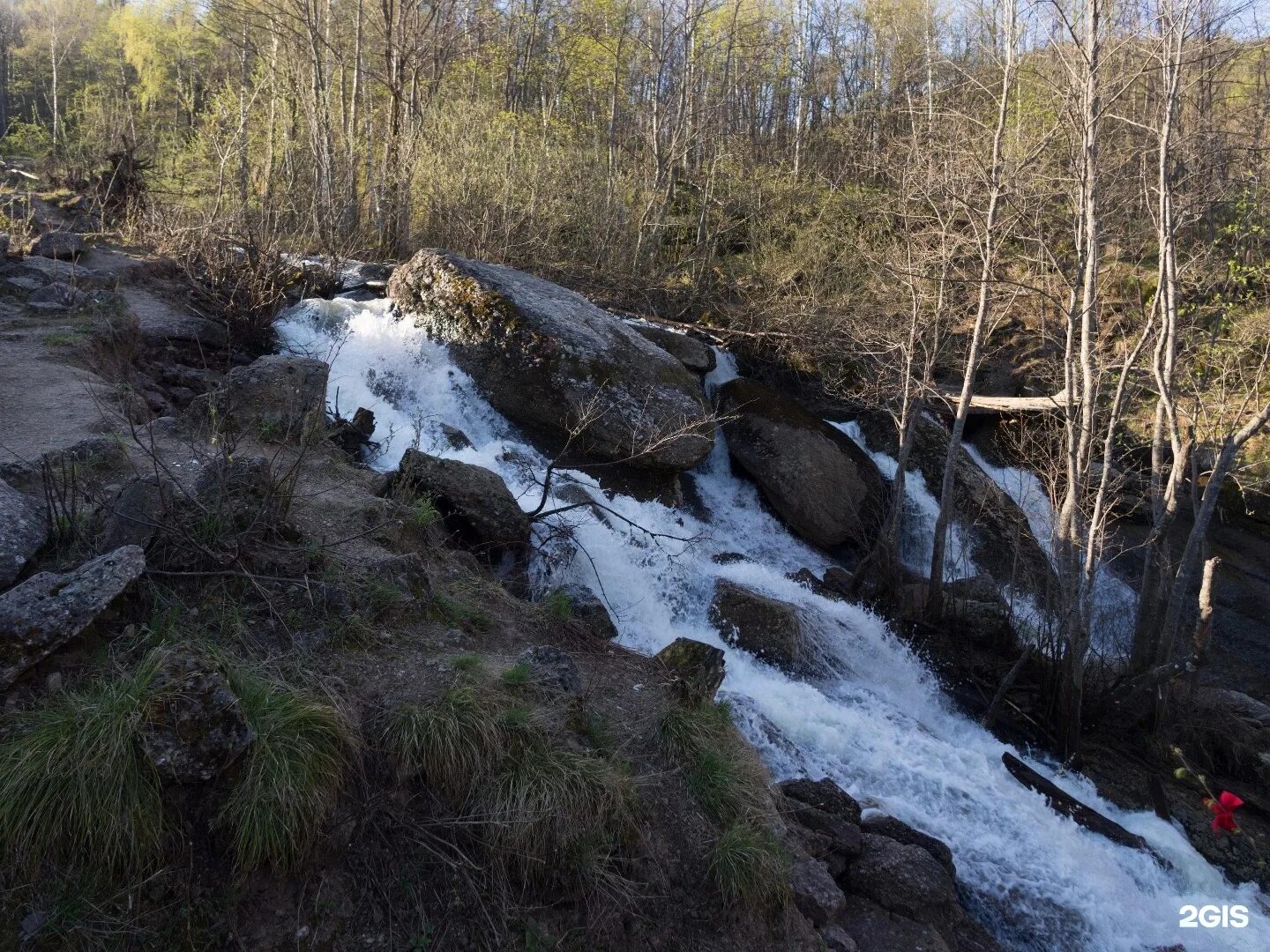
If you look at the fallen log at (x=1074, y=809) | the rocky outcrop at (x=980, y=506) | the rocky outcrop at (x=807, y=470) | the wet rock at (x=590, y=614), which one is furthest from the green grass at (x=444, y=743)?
the rocky outcrop at (x=980, y=506)

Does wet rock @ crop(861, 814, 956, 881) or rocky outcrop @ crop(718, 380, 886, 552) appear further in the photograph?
rocky outcrop @ crop(718, 380, 886, 552)

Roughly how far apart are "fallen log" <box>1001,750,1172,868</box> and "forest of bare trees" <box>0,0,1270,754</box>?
0.77 metres

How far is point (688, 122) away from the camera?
53.4 feet

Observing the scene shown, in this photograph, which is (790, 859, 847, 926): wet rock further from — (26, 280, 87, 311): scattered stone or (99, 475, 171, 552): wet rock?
(26, 280, 87, 311): scattered stone

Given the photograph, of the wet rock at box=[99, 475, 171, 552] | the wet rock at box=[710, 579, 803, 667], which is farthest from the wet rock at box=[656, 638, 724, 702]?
the wet rock at box=[99, 475, 171, 552]

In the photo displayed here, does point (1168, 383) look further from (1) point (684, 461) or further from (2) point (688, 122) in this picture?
(2) point (688, 122)

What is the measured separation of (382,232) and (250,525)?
36.5ft

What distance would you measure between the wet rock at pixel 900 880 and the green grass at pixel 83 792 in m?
3.48

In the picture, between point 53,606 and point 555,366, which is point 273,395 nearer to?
point 555,366

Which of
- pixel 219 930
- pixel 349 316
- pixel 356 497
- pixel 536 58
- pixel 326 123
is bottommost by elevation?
pixel 219 930

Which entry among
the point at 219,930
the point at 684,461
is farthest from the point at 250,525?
the point at 684,461

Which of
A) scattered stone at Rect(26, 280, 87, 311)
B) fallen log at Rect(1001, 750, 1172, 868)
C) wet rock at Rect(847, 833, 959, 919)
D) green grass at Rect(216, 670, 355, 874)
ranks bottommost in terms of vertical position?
fallen log at Rect(1001, 750, 1172, 868)

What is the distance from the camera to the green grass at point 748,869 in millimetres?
3723

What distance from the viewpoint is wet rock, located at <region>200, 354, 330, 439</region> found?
671 cm
